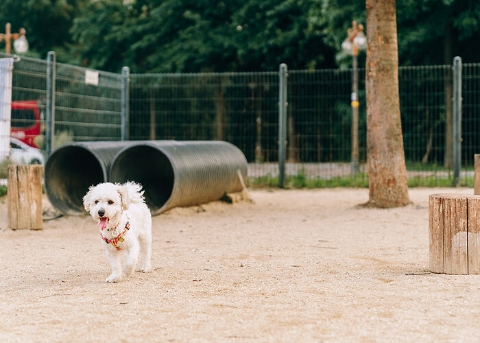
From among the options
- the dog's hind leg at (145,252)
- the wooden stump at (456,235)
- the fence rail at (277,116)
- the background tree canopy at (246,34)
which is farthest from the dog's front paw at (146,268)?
the background tree canopy at (246,34)

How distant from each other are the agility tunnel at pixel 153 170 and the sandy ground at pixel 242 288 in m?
0.96

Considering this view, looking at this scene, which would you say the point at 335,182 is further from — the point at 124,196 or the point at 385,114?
the point at 124,196

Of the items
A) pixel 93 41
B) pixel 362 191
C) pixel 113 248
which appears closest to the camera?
pixel 113 248

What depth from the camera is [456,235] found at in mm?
6973

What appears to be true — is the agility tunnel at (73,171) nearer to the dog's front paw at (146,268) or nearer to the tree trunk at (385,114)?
the tree trunk at (385,114)

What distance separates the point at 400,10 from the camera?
23.1 metres

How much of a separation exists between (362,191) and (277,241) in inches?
278

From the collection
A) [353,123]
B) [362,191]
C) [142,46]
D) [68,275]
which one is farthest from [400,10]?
[68,275]

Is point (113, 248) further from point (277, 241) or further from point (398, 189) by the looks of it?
point (398, 189)

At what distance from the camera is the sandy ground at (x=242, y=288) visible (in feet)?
16.5

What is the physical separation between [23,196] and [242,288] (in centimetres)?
491

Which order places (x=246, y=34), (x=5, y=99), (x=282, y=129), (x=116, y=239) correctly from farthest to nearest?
(x=246, y=34) → (x=282, y=129) → (x=5, y=99) → (x=116, y=239)

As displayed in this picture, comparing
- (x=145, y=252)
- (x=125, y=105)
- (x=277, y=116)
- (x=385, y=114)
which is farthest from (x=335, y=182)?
(x=145, y=252)

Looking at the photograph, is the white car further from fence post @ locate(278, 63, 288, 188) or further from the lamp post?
the lamp post
